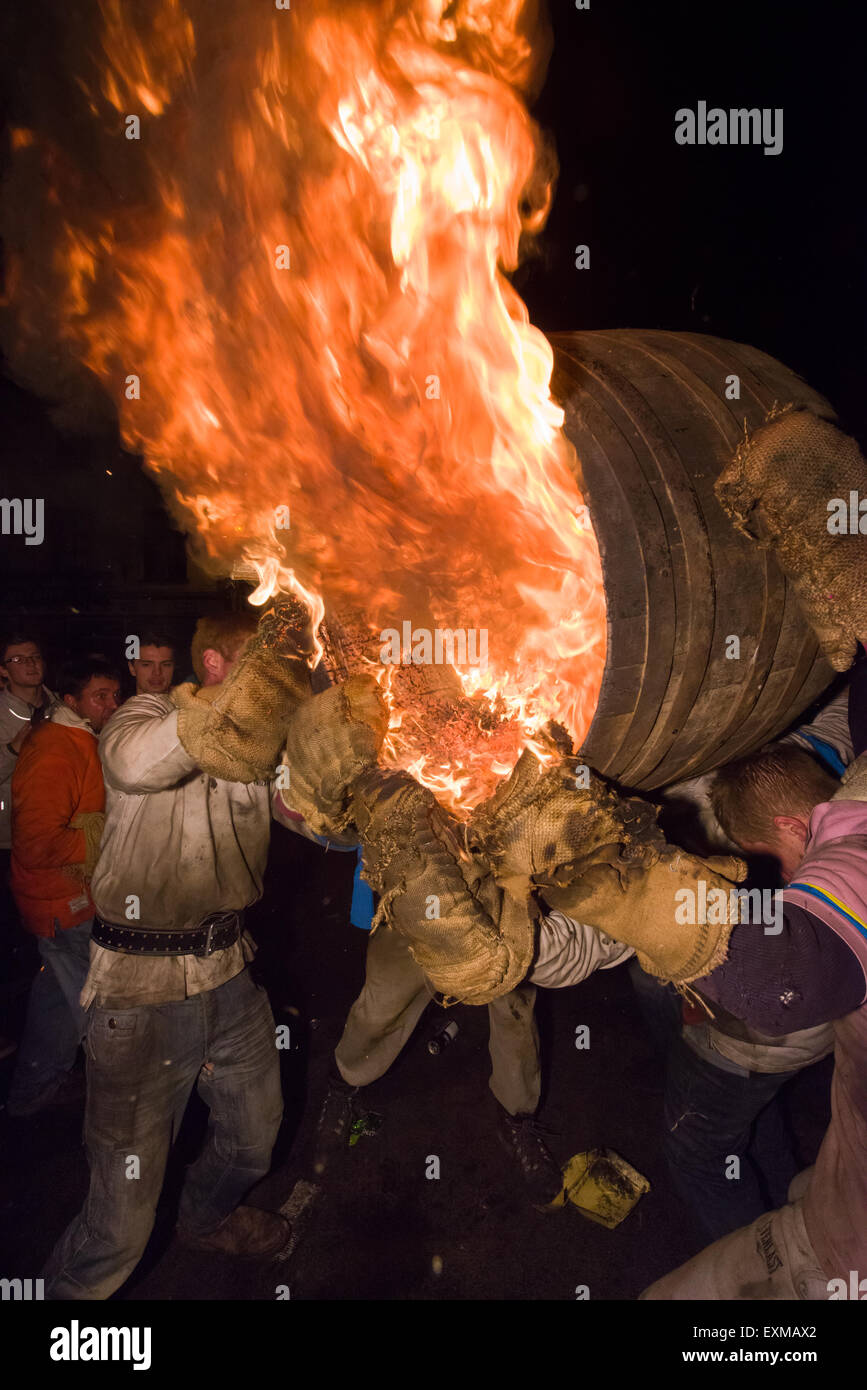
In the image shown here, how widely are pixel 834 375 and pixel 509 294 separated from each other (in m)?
4.37

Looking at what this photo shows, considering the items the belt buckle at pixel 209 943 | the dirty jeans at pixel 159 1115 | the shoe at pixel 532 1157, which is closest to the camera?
the dirty jeans at pixel 159 1115

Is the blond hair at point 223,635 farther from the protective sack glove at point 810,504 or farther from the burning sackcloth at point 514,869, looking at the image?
the protective sack glove at point 810,504

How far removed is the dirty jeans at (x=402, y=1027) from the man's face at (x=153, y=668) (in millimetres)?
2241

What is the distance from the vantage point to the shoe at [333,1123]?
160 inches

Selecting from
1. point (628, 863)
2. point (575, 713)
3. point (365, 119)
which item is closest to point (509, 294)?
point (365, 119)

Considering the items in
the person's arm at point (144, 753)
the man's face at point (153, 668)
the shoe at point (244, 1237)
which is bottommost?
the shoe at point (244, 1237)

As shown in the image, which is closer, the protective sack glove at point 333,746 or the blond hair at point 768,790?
the protective sack glove at point 333,746

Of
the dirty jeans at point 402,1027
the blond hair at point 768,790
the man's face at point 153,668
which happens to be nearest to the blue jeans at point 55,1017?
the man's face at point 153,668

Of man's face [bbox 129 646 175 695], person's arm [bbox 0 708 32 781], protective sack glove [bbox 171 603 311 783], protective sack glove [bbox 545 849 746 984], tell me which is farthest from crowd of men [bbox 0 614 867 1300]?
man's face [bbox 129 646 175 695]

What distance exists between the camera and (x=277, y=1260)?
3.50 meters

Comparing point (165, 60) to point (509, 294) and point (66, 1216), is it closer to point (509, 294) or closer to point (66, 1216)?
point (509, 294)

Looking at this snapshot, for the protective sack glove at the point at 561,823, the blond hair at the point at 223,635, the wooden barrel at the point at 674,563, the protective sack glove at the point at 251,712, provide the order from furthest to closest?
the blond hair at the point at 223,635, the protective sack glove at the point at 251,712, the wooden barrel at the point at 674,563, the protective sack glove at the point at 561,823

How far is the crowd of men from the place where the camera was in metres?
2.34

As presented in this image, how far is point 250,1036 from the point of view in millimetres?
3434
